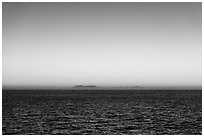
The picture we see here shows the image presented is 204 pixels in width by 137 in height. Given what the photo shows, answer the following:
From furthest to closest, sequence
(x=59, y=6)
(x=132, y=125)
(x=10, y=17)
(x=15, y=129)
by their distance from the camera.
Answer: (x=132, y=125) → (x=15, y=129) → (x=59, y=6) → (x=10, y=17)

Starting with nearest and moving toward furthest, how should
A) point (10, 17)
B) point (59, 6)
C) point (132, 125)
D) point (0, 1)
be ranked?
1. point (0, 1)
2. point (10, 17)
3. point (59, 6)
4. point (132, 125)

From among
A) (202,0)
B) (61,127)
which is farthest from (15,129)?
(202,0)

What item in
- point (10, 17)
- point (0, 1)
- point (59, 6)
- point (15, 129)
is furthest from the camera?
point (15, 129)

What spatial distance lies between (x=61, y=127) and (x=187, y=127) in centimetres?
1202

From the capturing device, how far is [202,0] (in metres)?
6.90

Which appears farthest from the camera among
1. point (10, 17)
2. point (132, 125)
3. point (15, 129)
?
point (132, 125)

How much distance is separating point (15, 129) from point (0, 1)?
807 inches

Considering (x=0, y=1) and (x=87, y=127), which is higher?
(x=0, y=1)

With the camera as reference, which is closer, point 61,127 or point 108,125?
point 61,127

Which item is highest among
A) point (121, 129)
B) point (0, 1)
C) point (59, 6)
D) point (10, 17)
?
point (59, 6)

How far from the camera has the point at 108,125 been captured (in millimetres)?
A: 28234

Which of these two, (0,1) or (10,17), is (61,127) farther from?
(0,1)

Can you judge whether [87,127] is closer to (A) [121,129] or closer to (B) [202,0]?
(A) [121,129]

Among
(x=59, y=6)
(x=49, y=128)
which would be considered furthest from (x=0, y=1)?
(x=49, y=128)
